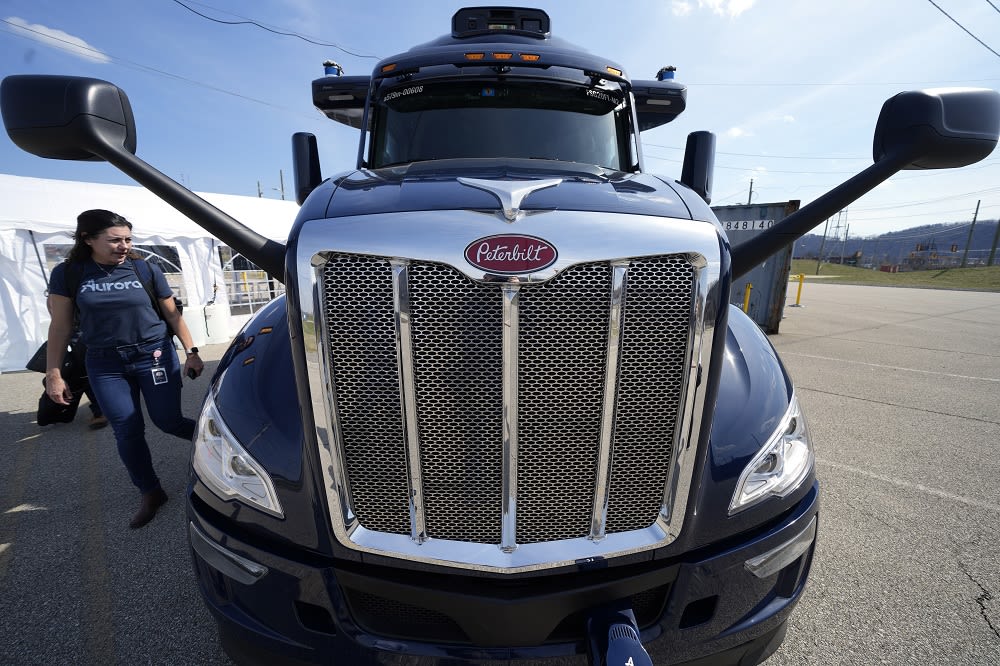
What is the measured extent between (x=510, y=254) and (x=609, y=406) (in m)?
0.55

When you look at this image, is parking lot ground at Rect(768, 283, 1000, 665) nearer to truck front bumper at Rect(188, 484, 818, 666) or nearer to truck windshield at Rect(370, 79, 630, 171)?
truck front bumper at Rect(188, 484, 818, 666)

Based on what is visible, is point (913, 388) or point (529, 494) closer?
point (529, 494)

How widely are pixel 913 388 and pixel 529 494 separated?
7440mm

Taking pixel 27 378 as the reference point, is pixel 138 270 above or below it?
above

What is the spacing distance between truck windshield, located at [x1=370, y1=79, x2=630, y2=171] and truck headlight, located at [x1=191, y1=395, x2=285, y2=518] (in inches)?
72.0

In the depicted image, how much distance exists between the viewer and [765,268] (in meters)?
10.2

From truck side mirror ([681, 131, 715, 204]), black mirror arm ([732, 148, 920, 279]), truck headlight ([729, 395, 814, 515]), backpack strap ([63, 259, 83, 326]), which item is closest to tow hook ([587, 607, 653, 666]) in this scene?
truck headlight ([729, 395, 814, 515])

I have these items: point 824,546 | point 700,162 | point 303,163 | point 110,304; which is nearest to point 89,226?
point 110,304

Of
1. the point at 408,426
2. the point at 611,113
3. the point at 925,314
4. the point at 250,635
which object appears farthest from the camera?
the point at 925,314

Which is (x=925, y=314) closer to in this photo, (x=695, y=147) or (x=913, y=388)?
(x=913, y=388)

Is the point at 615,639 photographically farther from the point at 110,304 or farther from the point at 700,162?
the point at 110,304

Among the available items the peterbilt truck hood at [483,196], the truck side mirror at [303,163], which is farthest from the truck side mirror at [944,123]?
the truck side mirror at [303,163]

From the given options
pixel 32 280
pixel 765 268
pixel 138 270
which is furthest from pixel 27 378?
pixel 765 268

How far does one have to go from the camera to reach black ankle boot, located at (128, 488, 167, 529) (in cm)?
311
